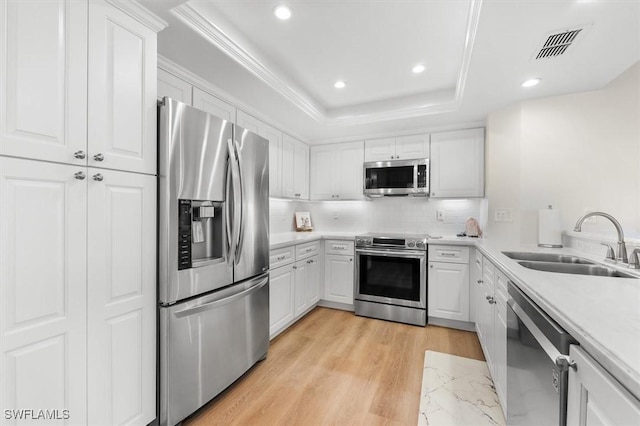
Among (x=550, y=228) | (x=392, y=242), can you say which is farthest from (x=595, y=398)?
(x=392, y=242)

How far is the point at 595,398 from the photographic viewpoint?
0.70 meters

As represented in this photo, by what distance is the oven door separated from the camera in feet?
10.1

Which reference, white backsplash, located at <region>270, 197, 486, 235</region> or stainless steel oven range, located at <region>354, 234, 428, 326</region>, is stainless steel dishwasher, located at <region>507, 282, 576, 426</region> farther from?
white backsplash, located at <region>270, 197, 486, 235</region>

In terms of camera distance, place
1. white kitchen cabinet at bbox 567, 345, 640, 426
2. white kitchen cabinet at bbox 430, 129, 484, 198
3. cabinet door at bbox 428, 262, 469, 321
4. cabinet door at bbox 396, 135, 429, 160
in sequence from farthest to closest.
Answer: cabinet door at bbox 396, 135, 429, 160 → white kitchen cabinet at bbox 430, 129, 484, 198 → cabinet door at bbox 428, 262, 469, 321 → white kitchen cabinet at bbox 567, 345, 640, 426

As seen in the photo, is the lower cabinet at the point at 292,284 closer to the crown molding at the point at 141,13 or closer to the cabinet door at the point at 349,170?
the cabinet door at the point at 349,170

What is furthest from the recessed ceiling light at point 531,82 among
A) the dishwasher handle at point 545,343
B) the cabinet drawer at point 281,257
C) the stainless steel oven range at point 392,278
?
the cabinet drawer at point 281,257

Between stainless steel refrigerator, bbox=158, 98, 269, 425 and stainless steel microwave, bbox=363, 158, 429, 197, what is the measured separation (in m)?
1.90

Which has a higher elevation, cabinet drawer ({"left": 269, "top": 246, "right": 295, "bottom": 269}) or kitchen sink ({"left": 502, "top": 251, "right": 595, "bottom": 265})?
kitchen sink ({"left": 502, "top": 251, "right": 595, "bottom": 265})

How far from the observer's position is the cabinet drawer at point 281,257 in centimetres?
256

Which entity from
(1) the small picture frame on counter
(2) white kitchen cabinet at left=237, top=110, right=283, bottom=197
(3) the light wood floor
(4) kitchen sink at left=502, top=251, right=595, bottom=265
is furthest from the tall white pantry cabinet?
(1) the small picture frame on counter

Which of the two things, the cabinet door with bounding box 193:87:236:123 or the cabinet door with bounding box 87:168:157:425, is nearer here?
the cabinet door with bounding box 87:168:157:425

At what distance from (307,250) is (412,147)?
1927 mm

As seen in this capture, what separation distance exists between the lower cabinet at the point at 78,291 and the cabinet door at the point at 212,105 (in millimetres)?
1098

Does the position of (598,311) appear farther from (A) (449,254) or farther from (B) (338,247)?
(B) (338,247)
